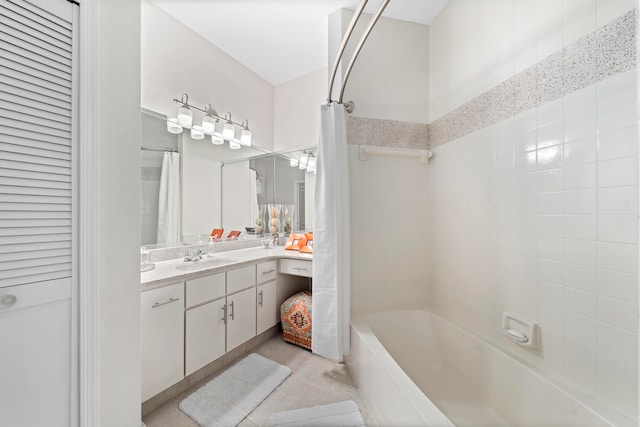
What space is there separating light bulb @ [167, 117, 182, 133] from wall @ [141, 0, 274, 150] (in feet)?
0.17

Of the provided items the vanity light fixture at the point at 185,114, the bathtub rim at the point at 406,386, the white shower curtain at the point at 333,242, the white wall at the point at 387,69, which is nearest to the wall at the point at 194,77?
the vanity light fixture at the point at 185,114

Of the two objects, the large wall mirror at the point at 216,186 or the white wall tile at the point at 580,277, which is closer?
the white wall tile at the point at 580,277

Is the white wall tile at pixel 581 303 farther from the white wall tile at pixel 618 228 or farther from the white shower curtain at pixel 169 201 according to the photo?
the white shower curtain at pixel 169 201

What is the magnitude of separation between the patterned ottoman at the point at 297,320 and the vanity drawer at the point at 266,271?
0.27 meters

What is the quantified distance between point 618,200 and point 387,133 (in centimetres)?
128

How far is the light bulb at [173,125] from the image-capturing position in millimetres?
1989

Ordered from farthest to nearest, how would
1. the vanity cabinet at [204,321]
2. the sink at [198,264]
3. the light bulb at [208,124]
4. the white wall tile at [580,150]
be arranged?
the light bulb at [208,124] → the sink at [198,264] → the vanity cabinet at [204,321] → the white wall tile at [580,150]

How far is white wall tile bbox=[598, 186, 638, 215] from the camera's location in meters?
0.86

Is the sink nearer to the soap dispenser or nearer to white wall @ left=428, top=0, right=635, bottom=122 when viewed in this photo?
the soap dispenser

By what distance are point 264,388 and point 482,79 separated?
2298 mm

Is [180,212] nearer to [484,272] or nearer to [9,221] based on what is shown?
[9,221]

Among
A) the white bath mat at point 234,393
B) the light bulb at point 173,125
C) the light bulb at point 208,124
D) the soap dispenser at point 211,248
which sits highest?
the light bulb at point 208,124

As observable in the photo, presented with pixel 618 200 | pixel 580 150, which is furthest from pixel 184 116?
pixel 618 200

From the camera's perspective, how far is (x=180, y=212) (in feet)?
6.86
